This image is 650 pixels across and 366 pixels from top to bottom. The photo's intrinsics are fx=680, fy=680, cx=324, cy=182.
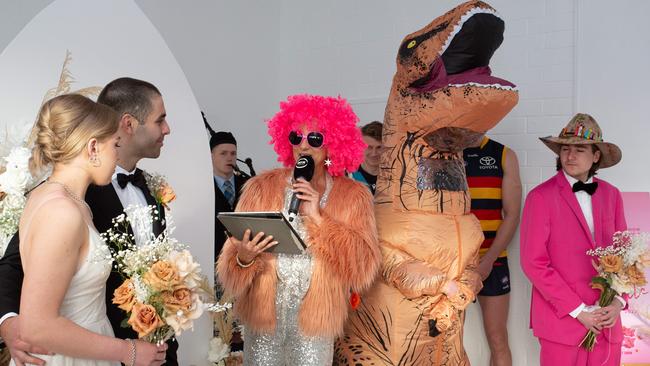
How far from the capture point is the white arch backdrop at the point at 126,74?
260 cm

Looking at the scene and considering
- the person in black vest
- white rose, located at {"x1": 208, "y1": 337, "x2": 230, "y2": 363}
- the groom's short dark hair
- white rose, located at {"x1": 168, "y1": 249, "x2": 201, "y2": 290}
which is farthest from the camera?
the person in black vest

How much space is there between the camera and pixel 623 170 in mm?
4223

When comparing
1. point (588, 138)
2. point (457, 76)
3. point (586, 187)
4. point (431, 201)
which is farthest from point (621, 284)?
point (457, 76)

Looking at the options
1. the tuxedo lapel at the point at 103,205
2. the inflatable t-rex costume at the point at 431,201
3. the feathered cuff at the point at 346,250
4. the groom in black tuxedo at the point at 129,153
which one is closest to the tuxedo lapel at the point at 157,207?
the groom in black tuxedo at the point at 129,153

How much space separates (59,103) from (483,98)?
5.23 ft

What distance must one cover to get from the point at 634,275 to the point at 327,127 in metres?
1.84

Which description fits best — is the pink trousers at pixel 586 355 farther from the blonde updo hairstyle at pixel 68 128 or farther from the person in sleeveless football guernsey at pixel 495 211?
the blonde updo hairstyle at pixel 68 128

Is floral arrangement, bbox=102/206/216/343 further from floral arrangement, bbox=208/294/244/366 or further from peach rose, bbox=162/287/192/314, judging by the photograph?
floral arrangement, bbox=208/294/244/366

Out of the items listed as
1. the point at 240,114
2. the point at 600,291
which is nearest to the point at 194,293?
the point at 600,291

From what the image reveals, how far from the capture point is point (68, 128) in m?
1.86

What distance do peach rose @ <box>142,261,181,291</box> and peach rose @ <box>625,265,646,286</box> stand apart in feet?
7.99

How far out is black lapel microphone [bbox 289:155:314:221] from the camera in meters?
2.56

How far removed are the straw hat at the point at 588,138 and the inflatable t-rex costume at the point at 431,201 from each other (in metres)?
1.05

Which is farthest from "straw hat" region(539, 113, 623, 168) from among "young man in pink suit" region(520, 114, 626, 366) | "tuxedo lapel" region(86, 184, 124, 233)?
"tuxedo lapel" region(86, 184, 124, 233)
